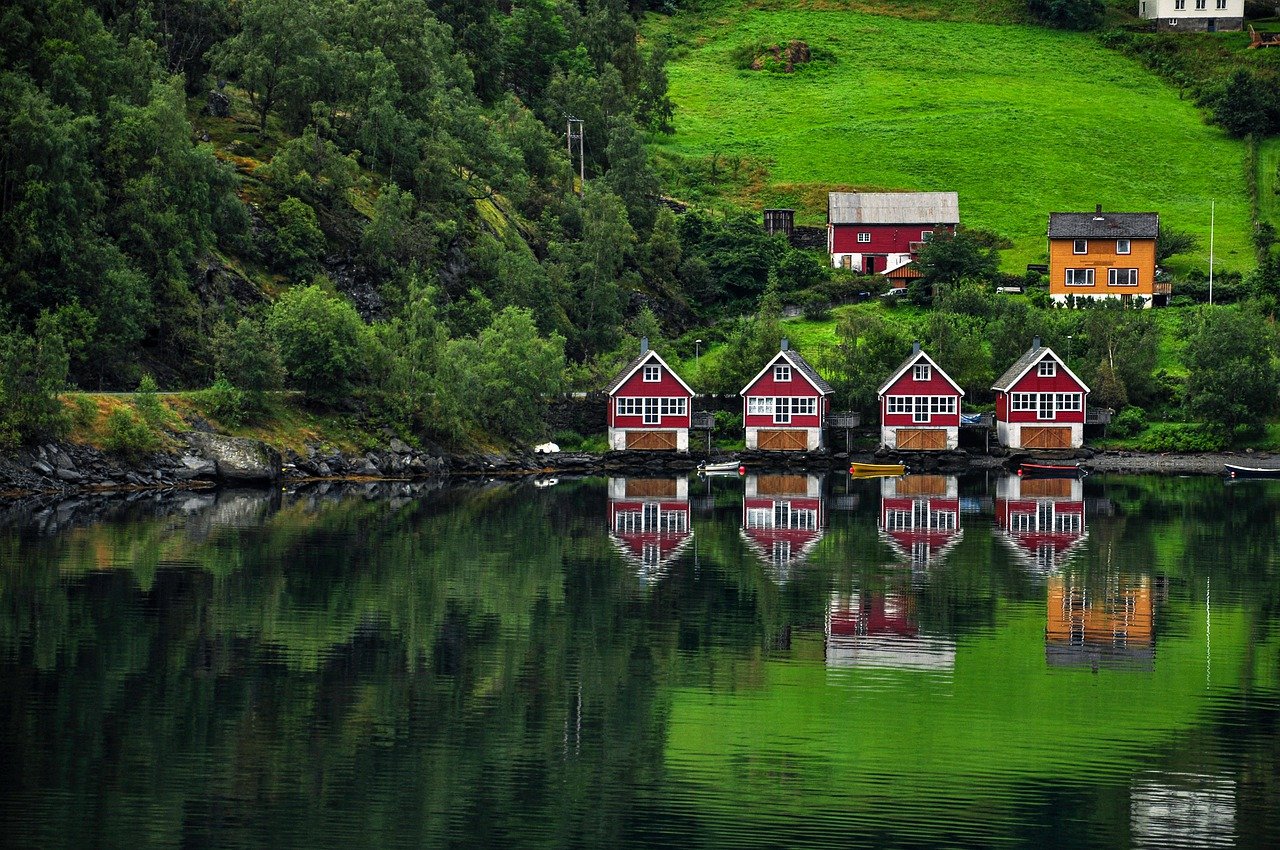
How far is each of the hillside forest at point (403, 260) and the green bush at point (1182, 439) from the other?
0.91ft

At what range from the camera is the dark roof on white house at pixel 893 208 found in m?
142

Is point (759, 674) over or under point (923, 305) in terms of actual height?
under

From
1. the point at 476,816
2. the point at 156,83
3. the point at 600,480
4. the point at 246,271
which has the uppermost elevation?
the point at 156,83

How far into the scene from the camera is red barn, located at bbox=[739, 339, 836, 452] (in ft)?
348

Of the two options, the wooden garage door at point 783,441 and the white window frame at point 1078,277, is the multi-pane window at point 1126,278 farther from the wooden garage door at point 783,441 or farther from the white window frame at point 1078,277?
the wooden garage door at point 783,441

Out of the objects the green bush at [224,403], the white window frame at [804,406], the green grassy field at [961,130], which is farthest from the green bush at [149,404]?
the green grassy field at [961,130]

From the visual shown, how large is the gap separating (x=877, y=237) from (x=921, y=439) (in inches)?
1515

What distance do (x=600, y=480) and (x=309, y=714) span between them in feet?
205

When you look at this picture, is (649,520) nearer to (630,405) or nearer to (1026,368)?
(630,405)

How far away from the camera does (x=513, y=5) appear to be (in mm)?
179375

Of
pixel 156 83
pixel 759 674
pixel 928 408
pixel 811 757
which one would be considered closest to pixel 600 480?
pixel 928 408

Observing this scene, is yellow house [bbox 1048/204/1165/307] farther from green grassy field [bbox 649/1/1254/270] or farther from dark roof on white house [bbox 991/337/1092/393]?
dark roof on white house [bbox 991/337/1092/393]

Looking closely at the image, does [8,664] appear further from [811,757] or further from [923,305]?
[923,305]

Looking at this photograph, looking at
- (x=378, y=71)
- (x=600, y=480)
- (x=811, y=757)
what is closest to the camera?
(x=811, y=757)
